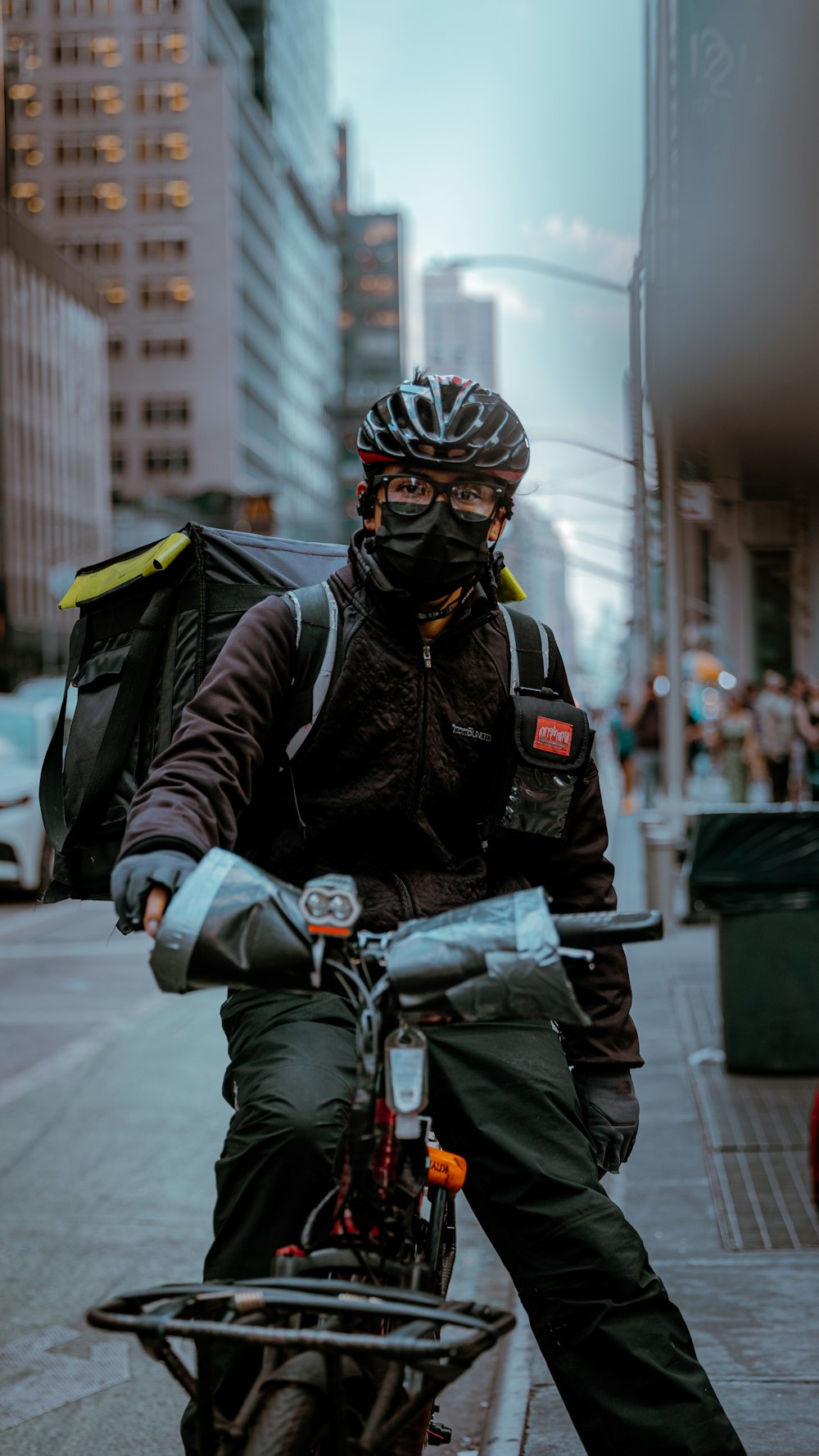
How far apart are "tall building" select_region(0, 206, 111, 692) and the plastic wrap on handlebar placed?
71.6 m

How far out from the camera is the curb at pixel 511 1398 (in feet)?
12.4

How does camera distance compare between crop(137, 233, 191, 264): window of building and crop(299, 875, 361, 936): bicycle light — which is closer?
crop(299, 875, 361, 936): bicycle light

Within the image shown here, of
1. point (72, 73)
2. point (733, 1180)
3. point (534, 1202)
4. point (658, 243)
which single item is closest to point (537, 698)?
point (534, 1202)

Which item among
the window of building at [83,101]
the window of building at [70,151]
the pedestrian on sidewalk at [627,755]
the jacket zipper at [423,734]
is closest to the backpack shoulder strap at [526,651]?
the jacket zipper at [423,734]

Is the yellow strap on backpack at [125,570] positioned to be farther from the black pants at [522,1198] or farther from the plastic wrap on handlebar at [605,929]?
the plastic wrap on handlebar at [605,929]

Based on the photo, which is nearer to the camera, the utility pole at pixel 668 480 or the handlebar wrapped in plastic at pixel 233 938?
the handlebar wrapped in plastic at pixel 233 938

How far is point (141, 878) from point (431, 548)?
33.0 inches

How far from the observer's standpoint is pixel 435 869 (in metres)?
2.89

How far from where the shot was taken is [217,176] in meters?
112

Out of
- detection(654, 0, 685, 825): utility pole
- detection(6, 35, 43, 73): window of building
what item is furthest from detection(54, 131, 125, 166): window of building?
detection(654, 0, 685, 825): utility pole

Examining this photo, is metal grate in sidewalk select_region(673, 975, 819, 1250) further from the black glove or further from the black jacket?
the black glove

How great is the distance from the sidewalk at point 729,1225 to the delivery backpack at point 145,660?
1864mm

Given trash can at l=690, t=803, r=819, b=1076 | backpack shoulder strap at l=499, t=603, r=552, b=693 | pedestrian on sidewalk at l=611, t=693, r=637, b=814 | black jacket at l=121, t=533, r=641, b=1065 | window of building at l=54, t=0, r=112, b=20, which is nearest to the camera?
black jacket at l=121, t=533, r=641, b=1065

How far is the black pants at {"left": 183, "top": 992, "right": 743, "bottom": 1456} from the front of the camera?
7.82 feet
